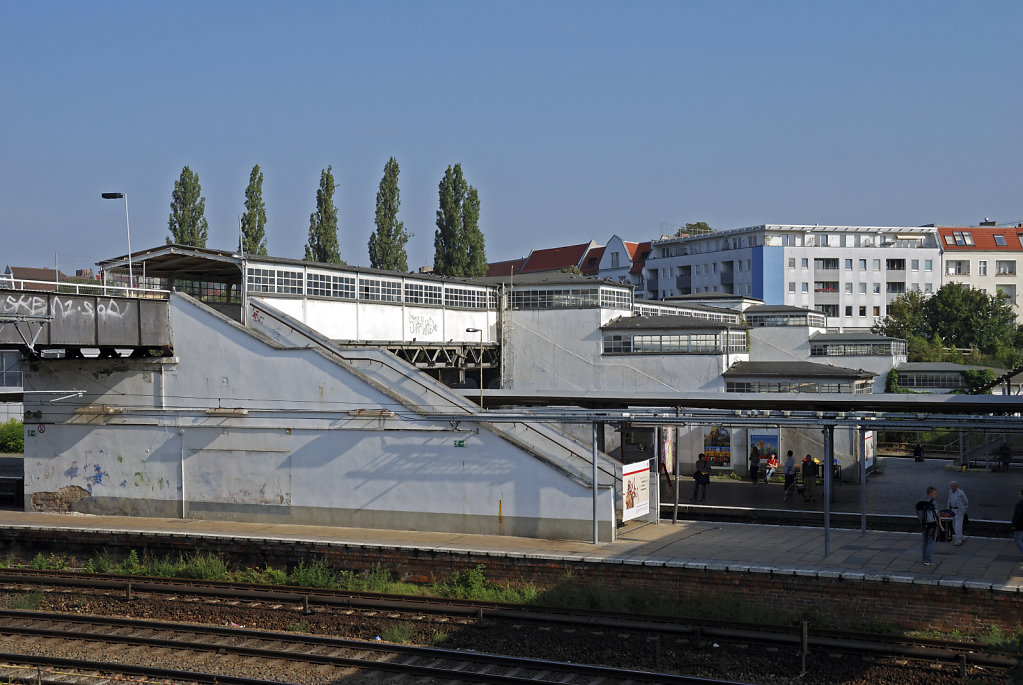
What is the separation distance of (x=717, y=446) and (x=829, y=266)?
5505 cm

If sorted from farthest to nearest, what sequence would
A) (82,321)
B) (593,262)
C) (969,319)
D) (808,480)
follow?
(593,262), (969,319), (808,480), (82,321)

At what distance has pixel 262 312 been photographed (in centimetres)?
2748

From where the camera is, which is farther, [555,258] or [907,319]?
[555,258]

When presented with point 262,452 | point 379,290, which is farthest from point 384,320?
point 262,452

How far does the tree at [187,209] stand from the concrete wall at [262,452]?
3392cm

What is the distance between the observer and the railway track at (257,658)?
13.6 meters

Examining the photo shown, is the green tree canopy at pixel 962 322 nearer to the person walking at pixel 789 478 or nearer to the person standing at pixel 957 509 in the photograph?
the person walking at pixel 789 478

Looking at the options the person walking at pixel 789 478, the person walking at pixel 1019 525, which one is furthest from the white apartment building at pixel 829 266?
the person walking at pixel 1019 525

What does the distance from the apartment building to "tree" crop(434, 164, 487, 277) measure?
1946 inches

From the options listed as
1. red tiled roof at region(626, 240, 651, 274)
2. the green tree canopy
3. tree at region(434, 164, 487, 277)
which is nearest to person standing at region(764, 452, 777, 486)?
tree at region(434, 164, 487, 277)

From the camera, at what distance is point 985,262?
89000 mm

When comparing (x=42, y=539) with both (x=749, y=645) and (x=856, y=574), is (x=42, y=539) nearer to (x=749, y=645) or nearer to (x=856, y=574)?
(x=749, y=645)

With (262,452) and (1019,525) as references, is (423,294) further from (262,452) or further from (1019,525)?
(1019,525)

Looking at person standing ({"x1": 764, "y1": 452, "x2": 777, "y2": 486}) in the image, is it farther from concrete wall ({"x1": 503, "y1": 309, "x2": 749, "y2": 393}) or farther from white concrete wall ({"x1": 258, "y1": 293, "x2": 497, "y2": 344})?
white concrete wall ({"x1": 258, "y1": 293, "x2": 497, "y2": 344})
